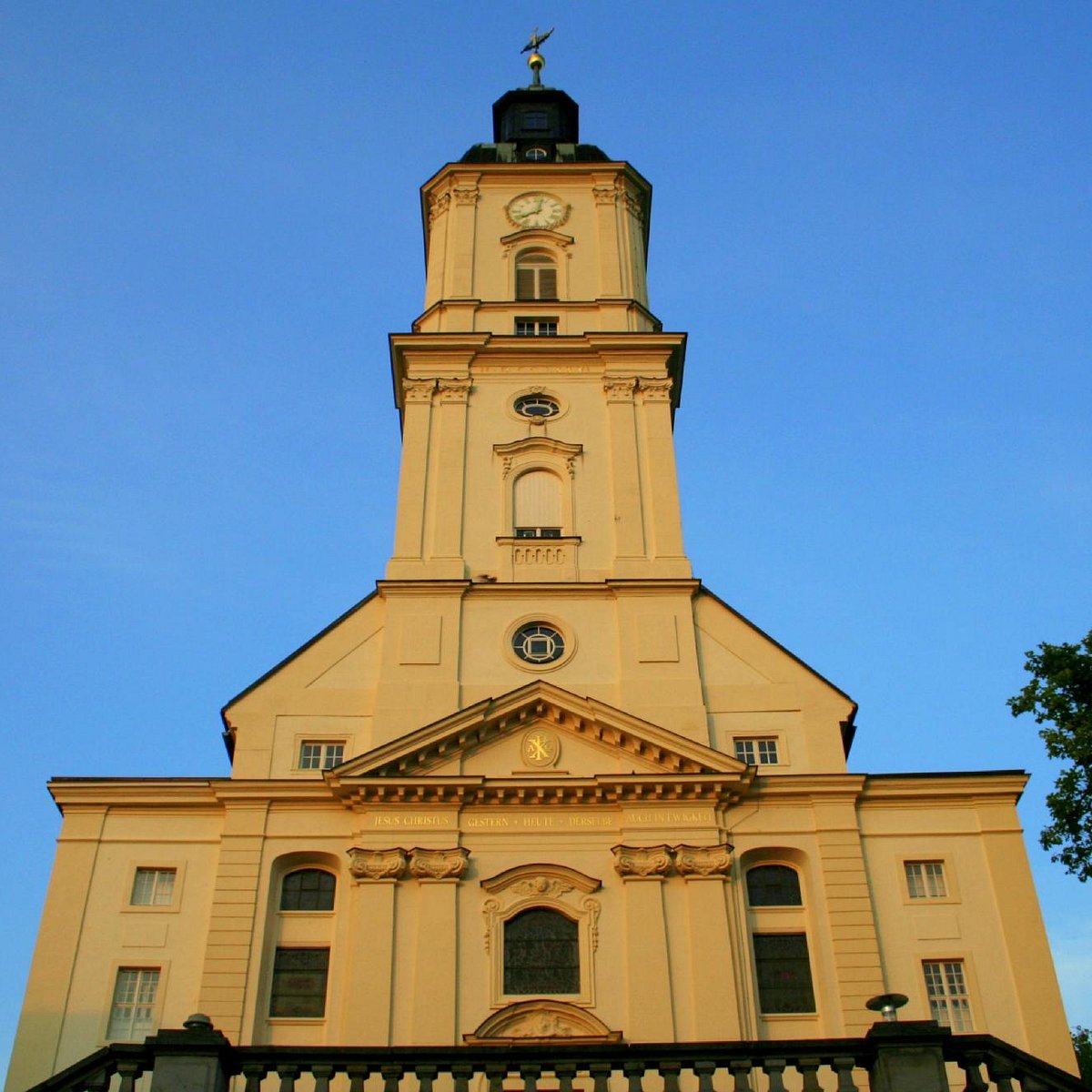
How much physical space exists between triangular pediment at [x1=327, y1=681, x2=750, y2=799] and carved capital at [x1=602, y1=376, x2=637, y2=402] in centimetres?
879

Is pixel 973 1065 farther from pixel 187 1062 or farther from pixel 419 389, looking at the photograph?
pixel 419 389

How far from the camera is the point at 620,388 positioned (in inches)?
1273

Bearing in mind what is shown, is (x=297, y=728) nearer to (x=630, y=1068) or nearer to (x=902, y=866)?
(x=902, y=866)

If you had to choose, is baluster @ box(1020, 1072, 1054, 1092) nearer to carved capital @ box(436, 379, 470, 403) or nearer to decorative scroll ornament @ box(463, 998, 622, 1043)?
decorative scroll ornament @ box(463, 998, 622, 1043)

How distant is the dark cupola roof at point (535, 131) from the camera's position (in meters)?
39.1

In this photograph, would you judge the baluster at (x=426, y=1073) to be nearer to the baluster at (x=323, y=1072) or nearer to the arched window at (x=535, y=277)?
the baluster at (x=323, y=1072)

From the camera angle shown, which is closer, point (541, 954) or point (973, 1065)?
point (973, 1065)

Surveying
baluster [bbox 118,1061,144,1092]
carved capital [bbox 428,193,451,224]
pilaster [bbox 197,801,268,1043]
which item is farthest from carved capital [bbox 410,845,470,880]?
carved capital [bbox 428,193,451,224]

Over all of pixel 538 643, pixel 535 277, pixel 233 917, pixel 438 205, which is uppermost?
pixel 438 205

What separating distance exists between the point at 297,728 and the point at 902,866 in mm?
12029

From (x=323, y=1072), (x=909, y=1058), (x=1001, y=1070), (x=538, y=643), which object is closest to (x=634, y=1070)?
(x=909, y=1058)

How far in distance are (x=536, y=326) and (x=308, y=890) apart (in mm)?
15697

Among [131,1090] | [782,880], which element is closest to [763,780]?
[782,880]

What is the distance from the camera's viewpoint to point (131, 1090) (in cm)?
1268
